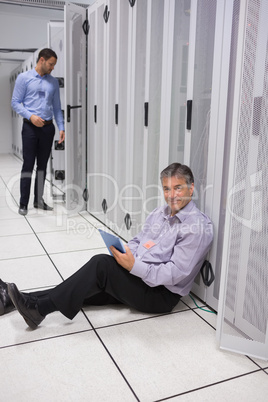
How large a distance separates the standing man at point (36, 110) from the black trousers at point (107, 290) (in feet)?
8.09

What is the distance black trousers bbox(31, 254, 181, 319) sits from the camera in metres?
1.85

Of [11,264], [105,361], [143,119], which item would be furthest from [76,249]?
[105,361]

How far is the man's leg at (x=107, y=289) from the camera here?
185cm

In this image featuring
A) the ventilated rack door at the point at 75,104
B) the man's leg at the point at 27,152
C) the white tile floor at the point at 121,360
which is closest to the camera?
the white tile floor at the point at 121,360

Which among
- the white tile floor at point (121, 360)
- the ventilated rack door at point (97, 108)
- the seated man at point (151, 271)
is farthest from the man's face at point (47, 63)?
the seated man at point (151, 271)

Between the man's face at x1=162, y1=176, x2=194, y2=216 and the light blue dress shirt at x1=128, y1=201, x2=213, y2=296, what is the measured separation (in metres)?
0.05

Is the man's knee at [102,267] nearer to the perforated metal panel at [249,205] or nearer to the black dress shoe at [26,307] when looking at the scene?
the black dress shoe at [26,307]

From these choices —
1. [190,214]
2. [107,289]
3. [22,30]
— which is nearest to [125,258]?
[107,289]

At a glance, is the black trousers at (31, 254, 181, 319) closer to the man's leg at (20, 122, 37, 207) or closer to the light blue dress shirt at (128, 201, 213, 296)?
the light blue dress shirt at (128, 201, 213, 296)

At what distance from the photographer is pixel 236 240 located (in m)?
1.67

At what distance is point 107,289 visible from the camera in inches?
75.7

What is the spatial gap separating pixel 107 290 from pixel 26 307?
0.40m

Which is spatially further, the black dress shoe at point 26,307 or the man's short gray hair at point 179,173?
the man's short gray hair at point 179,173

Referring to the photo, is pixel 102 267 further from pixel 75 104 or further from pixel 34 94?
pixel 34 94
